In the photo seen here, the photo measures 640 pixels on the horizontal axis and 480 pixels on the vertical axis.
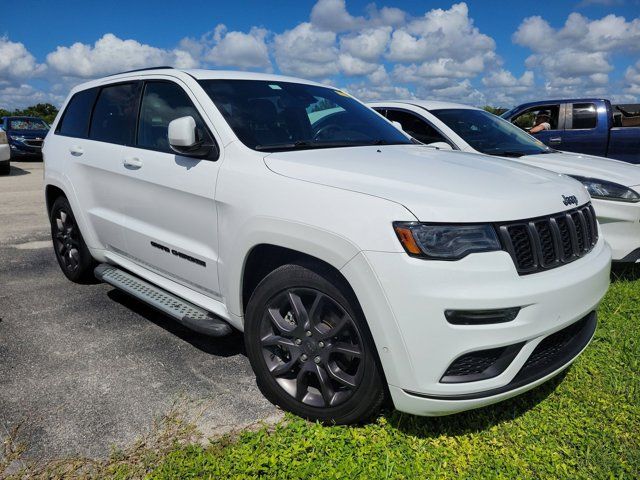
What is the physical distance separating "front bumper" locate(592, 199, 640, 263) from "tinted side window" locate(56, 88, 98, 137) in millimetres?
4453

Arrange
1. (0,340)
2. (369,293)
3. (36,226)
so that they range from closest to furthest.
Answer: (369,293)
(0,340)
(36,226)

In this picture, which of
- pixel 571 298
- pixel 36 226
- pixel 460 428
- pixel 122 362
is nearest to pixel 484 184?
pixel 571 298

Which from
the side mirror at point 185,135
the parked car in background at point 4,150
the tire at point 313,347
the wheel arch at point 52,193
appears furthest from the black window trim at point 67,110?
the parked car in background at point 4,150

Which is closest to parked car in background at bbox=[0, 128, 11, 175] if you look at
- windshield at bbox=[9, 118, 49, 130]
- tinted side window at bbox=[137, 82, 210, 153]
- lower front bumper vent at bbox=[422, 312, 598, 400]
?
windshield at bbox=[9, 118, 49, 130]

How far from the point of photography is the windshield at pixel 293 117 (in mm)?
3209

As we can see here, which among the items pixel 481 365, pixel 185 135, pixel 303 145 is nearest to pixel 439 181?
pixel 481 365

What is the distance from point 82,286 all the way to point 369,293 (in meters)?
3.63

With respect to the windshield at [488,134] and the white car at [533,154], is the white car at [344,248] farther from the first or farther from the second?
the windshield at [488,134]

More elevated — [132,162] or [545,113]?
[132,162]

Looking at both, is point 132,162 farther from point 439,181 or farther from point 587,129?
point 587,129

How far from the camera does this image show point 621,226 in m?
4.84

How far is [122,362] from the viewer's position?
11.4 feet

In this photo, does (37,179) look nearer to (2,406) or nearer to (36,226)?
(36,226)

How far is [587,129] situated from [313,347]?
26.9 ft
